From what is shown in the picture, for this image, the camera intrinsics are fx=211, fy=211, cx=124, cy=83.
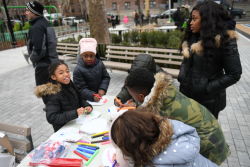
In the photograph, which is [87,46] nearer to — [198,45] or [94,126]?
[94,126]

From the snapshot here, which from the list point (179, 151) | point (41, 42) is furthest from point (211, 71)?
point (41, 42)

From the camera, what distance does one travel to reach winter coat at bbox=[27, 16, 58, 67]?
3061mm

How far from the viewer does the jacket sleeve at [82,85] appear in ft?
8.61

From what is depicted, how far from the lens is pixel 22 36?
1390cm

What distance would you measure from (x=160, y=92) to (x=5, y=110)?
4239mm

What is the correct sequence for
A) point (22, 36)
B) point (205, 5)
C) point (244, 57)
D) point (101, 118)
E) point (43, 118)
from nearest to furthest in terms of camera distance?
1. point (205, 5)
2. point (101, 118)
3. point (43, 118)
4. point (244, 57)
5. point (22, 36)

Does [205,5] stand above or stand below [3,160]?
above

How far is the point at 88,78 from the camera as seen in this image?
278 cm

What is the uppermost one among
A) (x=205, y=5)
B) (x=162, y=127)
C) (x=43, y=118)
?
(x=205, y=5)

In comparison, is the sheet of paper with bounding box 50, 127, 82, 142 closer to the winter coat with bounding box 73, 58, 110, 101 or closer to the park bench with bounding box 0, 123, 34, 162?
the park bench with bounding box 0, 123, 34, 162

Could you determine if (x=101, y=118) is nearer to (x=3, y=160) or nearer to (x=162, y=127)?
(x=3, y=160)

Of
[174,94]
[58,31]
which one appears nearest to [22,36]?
[58,31]

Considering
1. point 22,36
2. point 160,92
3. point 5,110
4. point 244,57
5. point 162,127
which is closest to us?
point 162,127

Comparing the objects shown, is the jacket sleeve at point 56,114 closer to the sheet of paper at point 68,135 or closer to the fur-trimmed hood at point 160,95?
the sheet of paper at point 68,135
